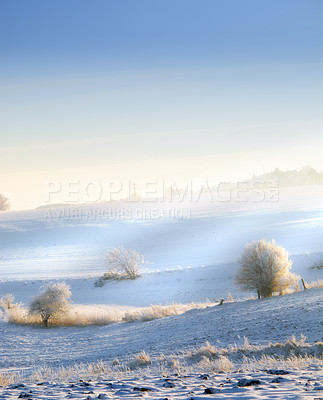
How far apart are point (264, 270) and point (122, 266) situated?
1595cm

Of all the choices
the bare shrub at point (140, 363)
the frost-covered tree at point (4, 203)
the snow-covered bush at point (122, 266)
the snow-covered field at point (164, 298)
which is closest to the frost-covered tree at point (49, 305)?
the snow-covered field at point (164, 298)

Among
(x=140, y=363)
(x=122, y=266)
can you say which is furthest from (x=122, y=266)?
(x=140, y=363)

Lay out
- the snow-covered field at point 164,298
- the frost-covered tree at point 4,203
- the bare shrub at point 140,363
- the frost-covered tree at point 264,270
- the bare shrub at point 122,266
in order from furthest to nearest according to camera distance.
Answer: the frost-covered tree at point 4,203
the bare shrub at point 122,266
the frost-covered tree at point 264,270
the bare shrub at point 140,363
the snow-covered field at point 164,298

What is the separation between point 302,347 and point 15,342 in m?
10.5

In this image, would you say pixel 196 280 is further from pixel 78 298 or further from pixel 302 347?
pixel 302 347

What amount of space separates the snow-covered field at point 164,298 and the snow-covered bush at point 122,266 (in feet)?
3.05

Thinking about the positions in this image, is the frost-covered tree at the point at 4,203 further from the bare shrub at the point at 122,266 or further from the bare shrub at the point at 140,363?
the bare shrub at the point at 140,363

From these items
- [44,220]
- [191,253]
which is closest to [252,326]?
[191,253]

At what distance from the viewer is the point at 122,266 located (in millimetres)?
31922

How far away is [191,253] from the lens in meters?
44.1

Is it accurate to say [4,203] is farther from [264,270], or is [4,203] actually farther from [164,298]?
[264,270]

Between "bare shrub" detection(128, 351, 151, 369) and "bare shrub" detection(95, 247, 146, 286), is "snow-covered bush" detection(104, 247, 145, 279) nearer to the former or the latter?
"bare shrub" detection(95, 247, 146, 286)

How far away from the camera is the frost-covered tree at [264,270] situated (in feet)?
58.0

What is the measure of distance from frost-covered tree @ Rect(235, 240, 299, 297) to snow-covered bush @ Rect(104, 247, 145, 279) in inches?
562
